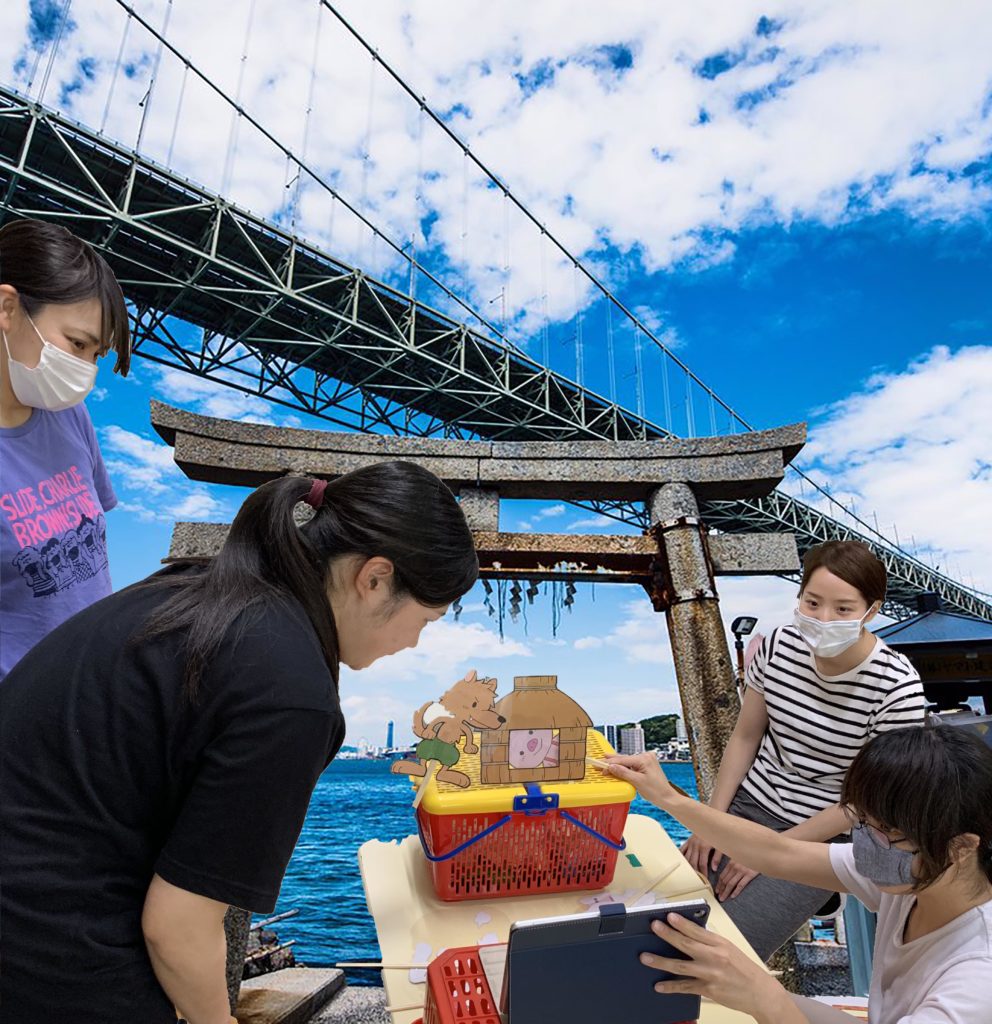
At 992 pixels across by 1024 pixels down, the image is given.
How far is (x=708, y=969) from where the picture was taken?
101cm

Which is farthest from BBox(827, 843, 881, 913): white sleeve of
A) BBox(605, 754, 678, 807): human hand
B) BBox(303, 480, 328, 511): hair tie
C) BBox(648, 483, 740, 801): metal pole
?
BBox(648, 483, 740, 801): metal pole

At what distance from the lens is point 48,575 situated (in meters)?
1.46

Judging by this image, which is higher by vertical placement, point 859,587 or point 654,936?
point 859,587

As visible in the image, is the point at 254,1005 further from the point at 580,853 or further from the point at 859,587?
the point at 859,587

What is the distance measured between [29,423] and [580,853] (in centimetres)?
167

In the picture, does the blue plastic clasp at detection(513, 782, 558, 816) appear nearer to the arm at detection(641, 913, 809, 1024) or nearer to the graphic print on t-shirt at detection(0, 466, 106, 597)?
the arm at detection(641, 913, 809, 1024)

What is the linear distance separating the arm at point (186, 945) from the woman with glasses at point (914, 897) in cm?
66

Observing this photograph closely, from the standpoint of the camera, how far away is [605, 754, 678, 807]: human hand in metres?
1.49

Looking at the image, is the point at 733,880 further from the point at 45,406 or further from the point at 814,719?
the point at 45,406

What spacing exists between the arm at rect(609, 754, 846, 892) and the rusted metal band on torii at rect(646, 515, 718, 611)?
2437 mm

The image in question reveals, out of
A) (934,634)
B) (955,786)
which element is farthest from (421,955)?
(934,634)

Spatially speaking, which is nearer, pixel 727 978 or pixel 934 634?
pixel 727 978

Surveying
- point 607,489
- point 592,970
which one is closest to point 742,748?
point 592,970

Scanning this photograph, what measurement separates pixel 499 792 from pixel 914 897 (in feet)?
2.87
